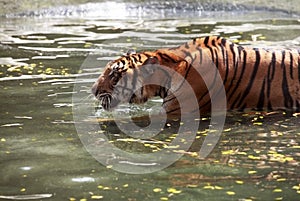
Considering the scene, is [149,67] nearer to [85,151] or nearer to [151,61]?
[151,61]

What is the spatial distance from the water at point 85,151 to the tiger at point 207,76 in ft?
0.55

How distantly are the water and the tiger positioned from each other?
0.17 metres

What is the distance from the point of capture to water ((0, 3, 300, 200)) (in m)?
4.02

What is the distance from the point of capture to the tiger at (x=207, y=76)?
558cm

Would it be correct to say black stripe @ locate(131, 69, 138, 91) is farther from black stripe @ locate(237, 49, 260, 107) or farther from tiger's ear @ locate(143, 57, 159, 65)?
black stripe @ locate(237, 49, 260, 107)

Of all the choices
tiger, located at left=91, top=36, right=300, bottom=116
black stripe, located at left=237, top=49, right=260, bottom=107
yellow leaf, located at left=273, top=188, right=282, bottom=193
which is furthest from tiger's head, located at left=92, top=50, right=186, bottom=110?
yellow leaf, located at left=273, top=188, right=282, bottom=193

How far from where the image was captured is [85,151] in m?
4.79

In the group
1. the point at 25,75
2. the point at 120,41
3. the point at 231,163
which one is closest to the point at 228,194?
the point at 231,163

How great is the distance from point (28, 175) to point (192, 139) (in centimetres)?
127

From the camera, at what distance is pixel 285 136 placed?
5156 mm

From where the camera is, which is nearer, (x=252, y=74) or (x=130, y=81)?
(x=130, y=81)

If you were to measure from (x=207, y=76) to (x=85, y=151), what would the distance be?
50.2 inches

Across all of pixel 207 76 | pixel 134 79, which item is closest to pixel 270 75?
pixel 207 76

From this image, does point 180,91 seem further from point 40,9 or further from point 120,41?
point 40,9
